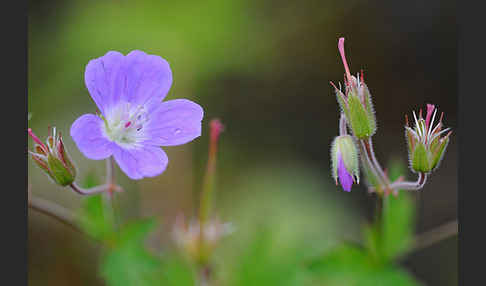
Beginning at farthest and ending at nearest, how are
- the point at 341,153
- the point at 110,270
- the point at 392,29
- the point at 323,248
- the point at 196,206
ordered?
the point at 392,29 < the point at 196,206 < the point at 323,248 < the point at 110,270 < the point at 341,153

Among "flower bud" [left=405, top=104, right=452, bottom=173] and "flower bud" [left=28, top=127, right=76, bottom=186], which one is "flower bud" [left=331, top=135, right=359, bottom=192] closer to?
"flower bud" [left=405, top=104, right=452, bottom=173]

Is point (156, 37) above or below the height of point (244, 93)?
above

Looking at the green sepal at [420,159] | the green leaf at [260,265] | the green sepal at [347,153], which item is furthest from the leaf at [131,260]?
the green sepal at [420,159]

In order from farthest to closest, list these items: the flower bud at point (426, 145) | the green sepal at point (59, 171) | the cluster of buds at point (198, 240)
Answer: the cluster of buds at point (198, 240)
the green sepal at point (59, 171)
the flower bud at point (426, 145)

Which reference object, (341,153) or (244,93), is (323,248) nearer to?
(341,153)

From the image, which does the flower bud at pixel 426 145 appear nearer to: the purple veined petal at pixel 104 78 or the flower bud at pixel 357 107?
the flower bud at pixel 357 107

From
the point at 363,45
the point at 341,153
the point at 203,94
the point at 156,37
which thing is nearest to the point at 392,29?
the point at 363,45
